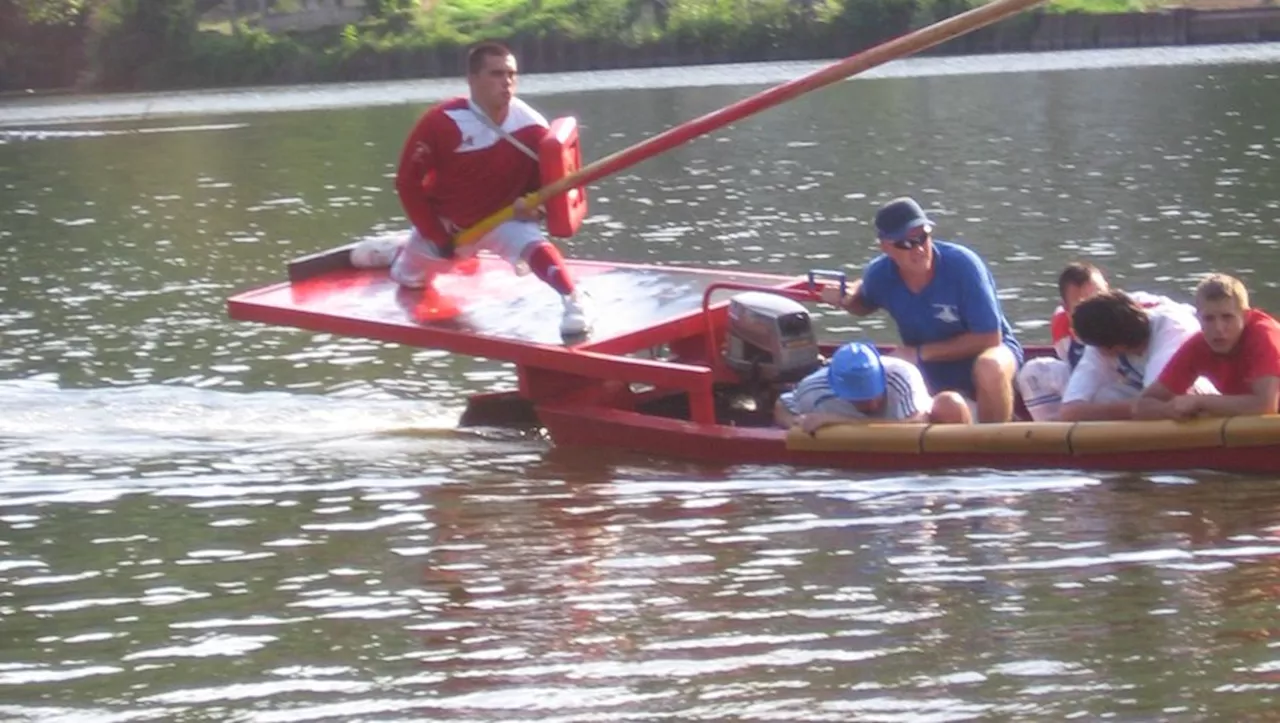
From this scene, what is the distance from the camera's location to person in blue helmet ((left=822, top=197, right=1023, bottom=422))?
9.35m

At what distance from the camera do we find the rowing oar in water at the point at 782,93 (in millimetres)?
9414

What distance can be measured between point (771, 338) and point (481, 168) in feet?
6.13

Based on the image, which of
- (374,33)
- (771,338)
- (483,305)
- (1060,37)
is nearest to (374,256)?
(483,305)

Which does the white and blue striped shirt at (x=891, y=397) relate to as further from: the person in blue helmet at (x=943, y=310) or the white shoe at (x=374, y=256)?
the white shoe at (x=374, y=256)

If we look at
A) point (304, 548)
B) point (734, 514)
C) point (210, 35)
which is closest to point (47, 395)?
point (304, 548)

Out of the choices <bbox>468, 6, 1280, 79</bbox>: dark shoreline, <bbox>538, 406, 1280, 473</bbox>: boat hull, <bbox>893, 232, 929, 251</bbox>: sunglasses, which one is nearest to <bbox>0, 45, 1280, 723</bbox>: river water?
<bbox>538, 406, 1280, 473</bbox>: boat hull

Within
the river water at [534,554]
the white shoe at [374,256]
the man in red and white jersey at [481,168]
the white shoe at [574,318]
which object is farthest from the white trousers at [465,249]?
the river water at [534,554]

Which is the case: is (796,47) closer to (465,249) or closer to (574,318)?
(465,249)

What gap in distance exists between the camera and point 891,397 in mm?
9406

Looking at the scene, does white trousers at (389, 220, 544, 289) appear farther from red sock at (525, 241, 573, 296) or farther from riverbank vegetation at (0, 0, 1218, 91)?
riverbank vegetation at (0, 0, 1218, 91)

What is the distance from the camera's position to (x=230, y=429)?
1169 centimetres

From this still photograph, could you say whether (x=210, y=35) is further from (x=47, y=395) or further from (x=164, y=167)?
(x=47, y=395)

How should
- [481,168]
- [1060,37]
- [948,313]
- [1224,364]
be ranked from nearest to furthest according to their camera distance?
[1224,364] → [948,313] → [481,168] → [1060,37]

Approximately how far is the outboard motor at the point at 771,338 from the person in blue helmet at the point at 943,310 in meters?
0.54
